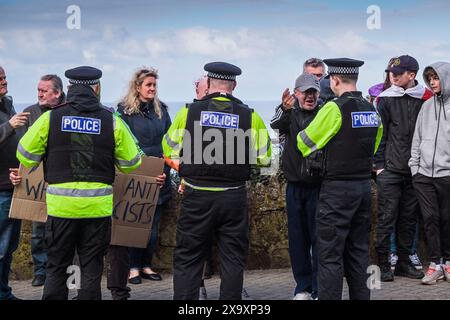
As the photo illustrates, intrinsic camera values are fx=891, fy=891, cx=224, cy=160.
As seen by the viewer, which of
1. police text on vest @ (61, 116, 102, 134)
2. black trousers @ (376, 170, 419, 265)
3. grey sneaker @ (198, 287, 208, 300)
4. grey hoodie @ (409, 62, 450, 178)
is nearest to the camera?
police text on vest @ (61, 116, 102, 134)

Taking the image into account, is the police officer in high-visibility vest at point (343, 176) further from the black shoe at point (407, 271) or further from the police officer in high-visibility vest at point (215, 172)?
the black shoe at point (407, 271)

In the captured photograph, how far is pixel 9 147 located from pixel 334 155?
3.14 metres

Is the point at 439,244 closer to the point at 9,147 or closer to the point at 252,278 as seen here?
the point at 252,278

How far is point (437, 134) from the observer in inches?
352

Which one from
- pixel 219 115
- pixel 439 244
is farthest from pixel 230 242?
pixel 439 244

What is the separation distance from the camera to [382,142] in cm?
927

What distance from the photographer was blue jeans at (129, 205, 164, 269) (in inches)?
364

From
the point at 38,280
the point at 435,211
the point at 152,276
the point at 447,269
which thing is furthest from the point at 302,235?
the point at 38,280

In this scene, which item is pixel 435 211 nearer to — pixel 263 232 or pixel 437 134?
pixel 437 134

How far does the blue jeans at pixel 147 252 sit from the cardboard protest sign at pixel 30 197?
1332 millimetres

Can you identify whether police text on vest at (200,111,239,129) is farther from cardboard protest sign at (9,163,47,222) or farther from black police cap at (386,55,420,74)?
black police cap at (386,55,420,74)

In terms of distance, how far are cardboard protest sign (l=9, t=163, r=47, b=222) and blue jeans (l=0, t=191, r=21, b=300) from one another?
0.55 ft

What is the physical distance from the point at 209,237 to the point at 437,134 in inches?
115

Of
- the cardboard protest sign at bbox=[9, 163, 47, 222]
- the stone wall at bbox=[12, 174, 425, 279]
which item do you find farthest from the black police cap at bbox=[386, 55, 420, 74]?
the cardboard protest sign at bbox=[9, 163, 47, 222]
